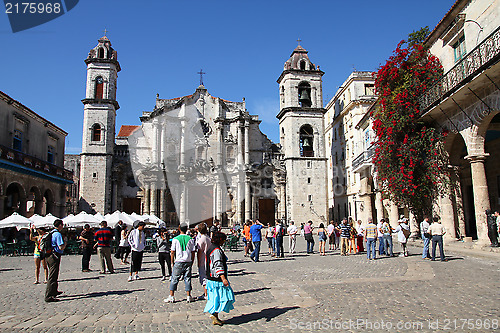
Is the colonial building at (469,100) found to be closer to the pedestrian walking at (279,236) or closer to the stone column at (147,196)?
the pedestrian walking at (279,236)

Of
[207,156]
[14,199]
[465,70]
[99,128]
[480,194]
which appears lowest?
[480,194]

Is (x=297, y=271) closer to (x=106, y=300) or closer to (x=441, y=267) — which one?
(x=441, y=267)

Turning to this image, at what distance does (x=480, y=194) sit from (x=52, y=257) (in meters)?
14.0

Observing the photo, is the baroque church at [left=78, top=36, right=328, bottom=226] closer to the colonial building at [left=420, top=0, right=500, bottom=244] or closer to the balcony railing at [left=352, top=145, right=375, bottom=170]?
the balcony railing at [left=352, top=145, right=375, bottom=170]

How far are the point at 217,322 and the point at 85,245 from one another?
7.89 m

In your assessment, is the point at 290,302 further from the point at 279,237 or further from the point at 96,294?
the point at 279,237

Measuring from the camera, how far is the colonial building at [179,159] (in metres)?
34.7

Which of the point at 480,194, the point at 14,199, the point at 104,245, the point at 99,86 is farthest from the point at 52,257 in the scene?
the point at 99,86

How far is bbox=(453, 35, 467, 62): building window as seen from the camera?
1531cm

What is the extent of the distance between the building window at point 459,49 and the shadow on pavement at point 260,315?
1361 centimetres

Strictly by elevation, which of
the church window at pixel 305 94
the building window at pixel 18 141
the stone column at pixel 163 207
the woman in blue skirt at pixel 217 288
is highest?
the church window at pixel 305 94

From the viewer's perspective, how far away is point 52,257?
25.8 feet

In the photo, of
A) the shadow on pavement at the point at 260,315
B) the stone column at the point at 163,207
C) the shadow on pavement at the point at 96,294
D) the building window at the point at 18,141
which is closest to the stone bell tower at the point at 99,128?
the stone column at the point at 163,207

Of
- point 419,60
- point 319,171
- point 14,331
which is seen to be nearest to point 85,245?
point 14,331
